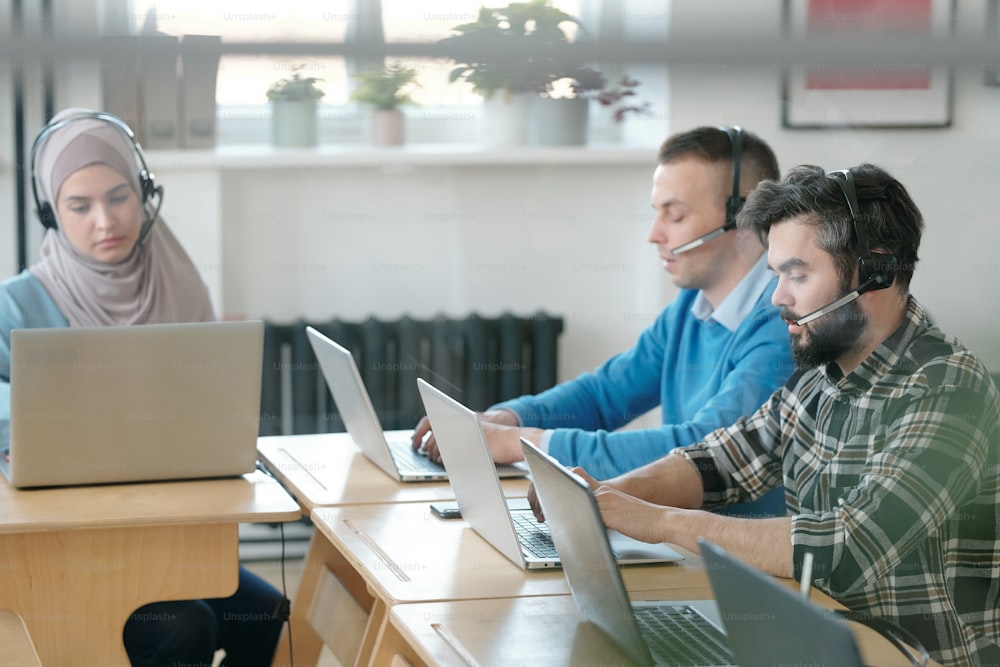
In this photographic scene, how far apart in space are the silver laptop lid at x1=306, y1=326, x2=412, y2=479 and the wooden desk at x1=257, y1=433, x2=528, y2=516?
2cm

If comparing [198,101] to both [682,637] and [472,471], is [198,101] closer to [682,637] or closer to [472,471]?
[472,471]

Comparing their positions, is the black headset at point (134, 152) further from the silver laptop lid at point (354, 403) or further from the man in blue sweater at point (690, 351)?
the man in blue sweater at point (690, 351)

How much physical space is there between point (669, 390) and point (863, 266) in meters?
0.84

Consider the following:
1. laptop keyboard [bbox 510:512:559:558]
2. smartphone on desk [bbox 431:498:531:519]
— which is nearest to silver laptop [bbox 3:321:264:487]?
smartphone on desk [bbox 431:498:531:519]

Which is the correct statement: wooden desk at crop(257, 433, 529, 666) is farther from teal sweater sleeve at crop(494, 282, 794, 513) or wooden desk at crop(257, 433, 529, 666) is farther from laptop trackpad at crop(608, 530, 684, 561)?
laptop trackpad at crop(608, 530, 684, 561)

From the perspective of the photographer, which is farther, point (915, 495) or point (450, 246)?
point (450, 246)

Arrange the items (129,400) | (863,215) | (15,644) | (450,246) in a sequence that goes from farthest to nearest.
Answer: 1. (450,246)
2. (129,400)
3. (15,644)
4. (863,215)

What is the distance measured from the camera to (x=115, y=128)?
2.35 m

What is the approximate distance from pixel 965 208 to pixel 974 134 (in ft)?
0.82

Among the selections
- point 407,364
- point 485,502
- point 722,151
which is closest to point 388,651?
point 485,502

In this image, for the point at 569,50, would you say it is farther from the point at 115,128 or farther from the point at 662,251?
the point at 115,128

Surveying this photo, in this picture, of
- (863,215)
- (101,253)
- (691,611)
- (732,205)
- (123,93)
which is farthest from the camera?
(123,93)

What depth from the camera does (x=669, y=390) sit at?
7.36ft

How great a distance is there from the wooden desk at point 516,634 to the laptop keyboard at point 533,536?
0.14m
